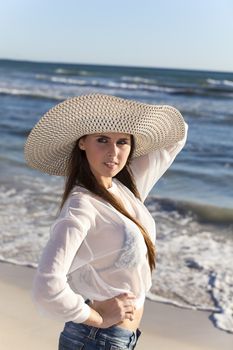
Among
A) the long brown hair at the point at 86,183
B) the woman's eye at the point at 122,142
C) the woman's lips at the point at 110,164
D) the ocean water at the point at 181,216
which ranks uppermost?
the woman's eye at the point at 122,142

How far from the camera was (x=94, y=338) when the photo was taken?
6.81ft

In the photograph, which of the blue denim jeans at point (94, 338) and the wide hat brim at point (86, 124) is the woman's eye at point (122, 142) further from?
the blue denim jeans at point (94, 338)

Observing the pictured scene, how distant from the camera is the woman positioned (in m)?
1.90

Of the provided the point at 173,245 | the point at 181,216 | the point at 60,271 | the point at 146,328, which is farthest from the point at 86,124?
the point at 181,216

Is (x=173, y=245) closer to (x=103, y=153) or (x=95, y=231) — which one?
(x=103, y=153)

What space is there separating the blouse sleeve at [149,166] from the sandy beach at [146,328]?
1543 mm

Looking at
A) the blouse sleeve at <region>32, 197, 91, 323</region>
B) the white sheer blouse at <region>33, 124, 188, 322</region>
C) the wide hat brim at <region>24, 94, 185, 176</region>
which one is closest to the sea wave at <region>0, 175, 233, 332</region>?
the wide hat brim at <region>24, 94, 185, 176</region>

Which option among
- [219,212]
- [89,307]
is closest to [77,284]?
[89,307]

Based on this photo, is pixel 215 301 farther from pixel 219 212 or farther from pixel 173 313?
pixel 219 212

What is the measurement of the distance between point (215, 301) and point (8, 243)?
209 centimetres

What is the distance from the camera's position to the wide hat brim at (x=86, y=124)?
82.9 inches

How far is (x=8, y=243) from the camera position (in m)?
6.12

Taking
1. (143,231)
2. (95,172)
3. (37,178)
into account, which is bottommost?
(37,178)

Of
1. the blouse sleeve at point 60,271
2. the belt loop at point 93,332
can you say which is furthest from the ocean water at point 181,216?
the blouse sleeve at point 60,271
